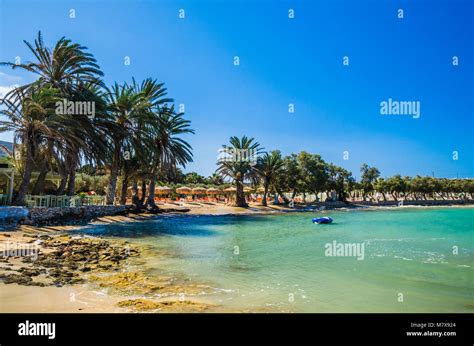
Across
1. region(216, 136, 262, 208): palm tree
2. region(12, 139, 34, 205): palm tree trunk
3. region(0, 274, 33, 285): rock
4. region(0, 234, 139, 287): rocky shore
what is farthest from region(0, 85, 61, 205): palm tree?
region(216, 136, 262, 208): palm tree

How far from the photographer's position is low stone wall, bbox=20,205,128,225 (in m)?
22.8

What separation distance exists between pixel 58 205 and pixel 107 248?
13965 millimetres

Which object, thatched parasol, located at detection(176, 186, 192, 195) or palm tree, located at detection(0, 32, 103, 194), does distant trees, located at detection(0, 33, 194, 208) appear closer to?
palm tree, located at detection(0, 32, 103, 194)

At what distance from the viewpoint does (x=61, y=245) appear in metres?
15.6

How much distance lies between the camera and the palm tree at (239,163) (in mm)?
53594

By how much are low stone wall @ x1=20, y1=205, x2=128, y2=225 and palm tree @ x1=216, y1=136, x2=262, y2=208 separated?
22.1 m

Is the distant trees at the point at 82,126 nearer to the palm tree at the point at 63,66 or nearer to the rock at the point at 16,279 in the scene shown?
the palm tree at the point at 63,66

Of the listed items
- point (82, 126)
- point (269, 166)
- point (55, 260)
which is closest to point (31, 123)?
point (82, 126)

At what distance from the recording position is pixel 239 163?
5378 centimetres

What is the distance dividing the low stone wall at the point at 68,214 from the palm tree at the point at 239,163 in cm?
2214

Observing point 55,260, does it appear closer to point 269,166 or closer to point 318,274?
point 318,274

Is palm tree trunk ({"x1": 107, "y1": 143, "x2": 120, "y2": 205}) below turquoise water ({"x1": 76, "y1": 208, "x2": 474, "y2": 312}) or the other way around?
the other way around
